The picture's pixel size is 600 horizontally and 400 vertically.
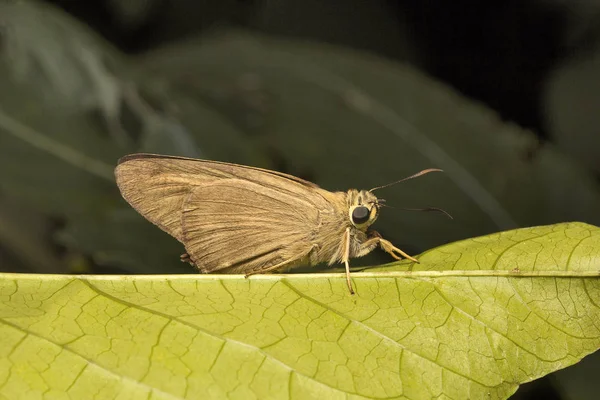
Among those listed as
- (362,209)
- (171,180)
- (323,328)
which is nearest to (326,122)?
(362,209)

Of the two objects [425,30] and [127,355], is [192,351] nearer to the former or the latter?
[127,355]

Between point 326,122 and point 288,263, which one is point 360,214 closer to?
point 288,263

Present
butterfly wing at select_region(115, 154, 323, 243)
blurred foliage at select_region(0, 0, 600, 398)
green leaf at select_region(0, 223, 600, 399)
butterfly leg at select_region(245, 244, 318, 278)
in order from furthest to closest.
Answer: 1. blurred foliage at select_region(0, 0, 600, 398)
2. butterfly wing at select_region(115, 154, 323, 243)
3. butterfly leg at select_region(245, 244, 318, 278)
4. green leaf at select_region(0, 223, 600, 399)

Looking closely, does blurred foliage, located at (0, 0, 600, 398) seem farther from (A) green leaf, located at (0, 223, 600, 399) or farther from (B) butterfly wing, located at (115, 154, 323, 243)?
(A) green leaf, located at (0, 223, 600, 399)

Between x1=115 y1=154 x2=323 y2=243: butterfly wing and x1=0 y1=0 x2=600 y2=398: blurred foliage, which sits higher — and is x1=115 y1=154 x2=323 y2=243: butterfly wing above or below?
below

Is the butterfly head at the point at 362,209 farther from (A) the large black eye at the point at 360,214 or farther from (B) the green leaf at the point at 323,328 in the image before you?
(B) the green leaf at the point at 323,328

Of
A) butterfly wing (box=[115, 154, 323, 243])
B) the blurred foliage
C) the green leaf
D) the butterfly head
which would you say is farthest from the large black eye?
the blurred foliage

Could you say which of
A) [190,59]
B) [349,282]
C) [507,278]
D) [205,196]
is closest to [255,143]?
[190,59]

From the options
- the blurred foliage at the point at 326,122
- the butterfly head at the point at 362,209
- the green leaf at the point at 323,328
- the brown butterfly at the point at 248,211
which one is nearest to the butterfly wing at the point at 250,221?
the brown butterfly at the point at 248,211

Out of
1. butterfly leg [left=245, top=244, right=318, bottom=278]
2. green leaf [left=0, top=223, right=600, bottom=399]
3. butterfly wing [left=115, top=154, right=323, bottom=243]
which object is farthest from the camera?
butterfly wing [left=115, top=154, right=323, bottom=243]
